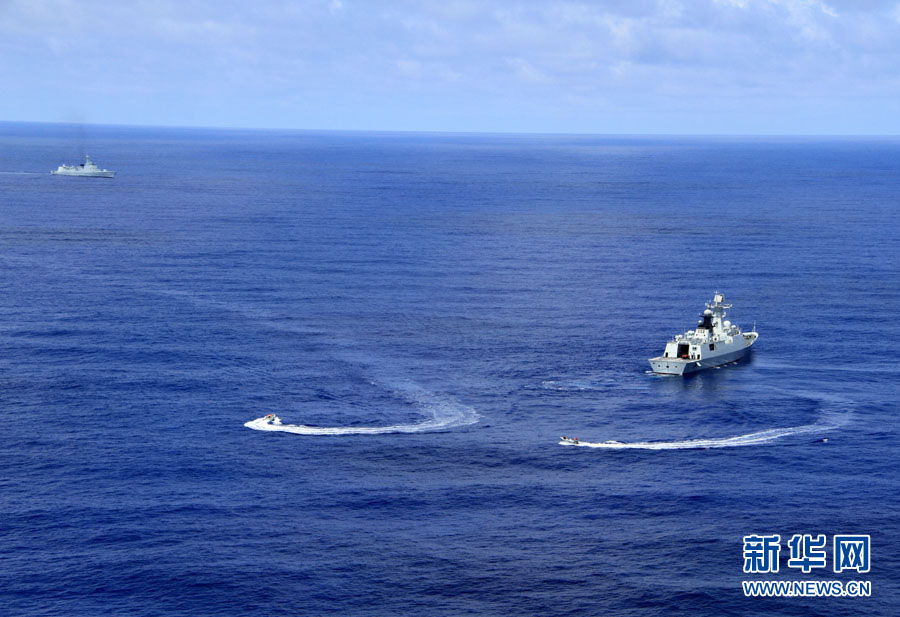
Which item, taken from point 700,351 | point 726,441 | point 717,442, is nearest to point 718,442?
point 717,442

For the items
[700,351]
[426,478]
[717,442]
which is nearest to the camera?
[426,478]

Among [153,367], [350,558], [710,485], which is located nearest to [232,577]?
[350,558]

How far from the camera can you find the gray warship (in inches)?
7392

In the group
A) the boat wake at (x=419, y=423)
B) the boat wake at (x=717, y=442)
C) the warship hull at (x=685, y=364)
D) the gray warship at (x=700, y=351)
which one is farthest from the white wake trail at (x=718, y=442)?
the gray warship at (x=700, y=351)

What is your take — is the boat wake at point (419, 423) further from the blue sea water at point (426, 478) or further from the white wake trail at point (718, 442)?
the white wake trail at point (718, 442)

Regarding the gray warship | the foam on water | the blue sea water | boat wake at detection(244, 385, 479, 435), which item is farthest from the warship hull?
boat wake at detection(244, 385, 479, 435)

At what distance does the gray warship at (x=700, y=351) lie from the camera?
188m

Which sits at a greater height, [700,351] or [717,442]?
[700,351]

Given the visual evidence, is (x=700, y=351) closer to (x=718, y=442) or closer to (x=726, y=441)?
(x=726, y=441)

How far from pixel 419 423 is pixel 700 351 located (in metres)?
58.2

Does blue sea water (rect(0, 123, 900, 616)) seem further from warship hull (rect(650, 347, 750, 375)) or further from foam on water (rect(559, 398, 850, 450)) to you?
warship hull (rect(650, 347, 750, 375))

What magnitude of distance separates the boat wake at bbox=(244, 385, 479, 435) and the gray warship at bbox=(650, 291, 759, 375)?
39008mm

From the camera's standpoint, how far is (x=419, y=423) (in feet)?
524

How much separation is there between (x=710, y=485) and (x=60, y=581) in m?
75.8
